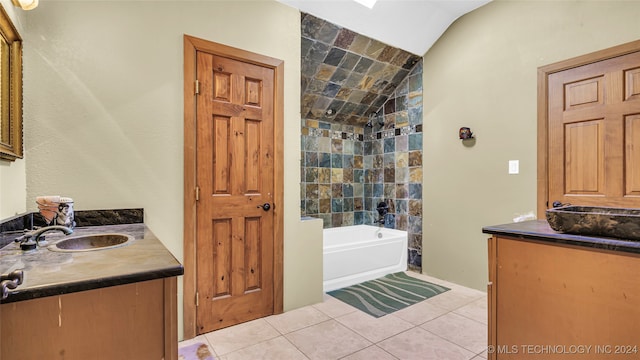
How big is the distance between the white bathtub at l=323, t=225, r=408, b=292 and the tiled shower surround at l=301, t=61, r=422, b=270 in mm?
138

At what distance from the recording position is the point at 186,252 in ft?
7.25

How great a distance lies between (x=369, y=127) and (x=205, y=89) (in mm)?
2609

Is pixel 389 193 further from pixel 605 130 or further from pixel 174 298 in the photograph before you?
pixel 174 298

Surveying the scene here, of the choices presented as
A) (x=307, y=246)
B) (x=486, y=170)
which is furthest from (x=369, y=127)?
(x=307, y=246)

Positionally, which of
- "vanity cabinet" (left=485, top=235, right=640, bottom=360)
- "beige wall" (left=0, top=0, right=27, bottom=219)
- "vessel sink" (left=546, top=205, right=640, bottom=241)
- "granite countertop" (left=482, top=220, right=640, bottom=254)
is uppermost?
"beige wall" (left=0, top=0, right=27, bottom=219)

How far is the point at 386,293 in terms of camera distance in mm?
3062

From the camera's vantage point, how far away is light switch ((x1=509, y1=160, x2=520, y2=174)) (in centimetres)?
279

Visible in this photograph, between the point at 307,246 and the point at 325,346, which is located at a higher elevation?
the point at 307,246

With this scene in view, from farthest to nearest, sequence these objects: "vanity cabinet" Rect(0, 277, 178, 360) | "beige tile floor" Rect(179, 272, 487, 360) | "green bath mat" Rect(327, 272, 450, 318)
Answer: "green bath mat" Rect(327, 272, 450, 318) < "beige tile floor" Rect(179, 272, 487, 360) < "vanity cabinet" Rect(0, 277, 178, 360)

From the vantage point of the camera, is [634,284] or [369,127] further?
[369,127]

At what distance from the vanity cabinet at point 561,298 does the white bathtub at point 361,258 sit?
1.79 metres

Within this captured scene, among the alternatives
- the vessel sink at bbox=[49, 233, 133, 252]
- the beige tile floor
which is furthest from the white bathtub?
the vessel sink at bbox=[49, 233, 133, 252]

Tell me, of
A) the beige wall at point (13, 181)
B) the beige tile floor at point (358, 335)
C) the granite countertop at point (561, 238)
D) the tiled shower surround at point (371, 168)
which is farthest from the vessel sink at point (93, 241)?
the tiled shower surround at point (371, 168)

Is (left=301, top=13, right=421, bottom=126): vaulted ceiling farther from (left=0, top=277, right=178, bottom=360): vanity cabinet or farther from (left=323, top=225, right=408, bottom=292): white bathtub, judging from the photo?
(left=0, top=277, right=178, bottom=360): vanity cabinet
